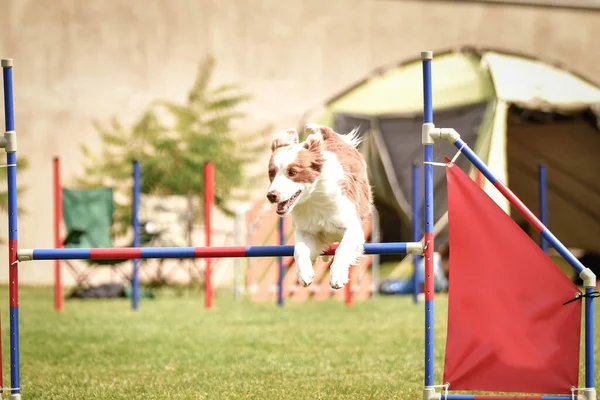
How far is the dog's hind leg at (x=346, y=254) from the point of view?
3.83 meters

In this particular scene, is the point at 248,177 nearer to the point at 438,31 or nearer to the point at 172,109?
the point at 172,109

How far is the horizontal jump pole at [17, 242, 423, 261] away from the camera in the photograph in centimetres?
392

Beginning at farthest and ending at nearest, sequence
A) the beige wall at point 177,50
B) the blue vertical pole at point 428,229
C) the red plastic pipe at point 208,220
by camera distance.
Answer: the beige wall at point 177,50 < the red plastic pipe at point 208,220 < the blue vertical pole at point 428,229

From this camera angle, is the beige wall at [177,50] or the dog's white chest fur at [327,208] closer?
the dog's white chest fur at [327,208]

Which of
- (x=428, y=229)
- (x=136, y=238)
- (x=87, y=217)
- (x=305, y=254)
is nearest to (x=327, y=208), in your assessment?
(x=305, y=254)

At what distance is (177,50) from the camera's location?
1471 centimetres

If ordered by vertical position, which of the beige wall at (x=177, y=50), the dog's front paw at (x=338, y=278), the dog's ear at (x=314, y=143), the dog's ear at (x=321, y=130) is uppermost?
the beige wall at (x=177, y=50)

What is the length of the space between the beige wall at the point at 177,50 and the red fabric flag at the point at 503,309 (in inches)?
A: 421

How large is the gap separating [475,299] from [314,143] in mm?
957

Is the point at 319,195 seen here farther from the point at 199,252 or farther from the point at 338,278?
the point at 199,252

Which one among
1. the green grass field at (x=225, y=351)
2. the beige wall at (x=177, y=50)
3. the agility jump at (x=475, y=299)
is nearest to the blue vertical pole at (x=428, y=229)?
the agility jump at (x=475, y=299)

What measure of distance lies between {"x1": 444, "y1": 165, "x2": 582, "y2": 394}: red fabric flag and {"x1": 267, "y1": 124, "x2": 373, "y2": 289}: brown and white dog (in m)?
0.44

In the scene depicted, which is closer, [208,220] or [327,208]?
[327,208]

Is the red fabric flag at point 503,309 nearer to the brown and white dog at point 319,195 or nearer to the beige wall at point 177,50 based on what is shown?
the brown and white dog at point 319,195
